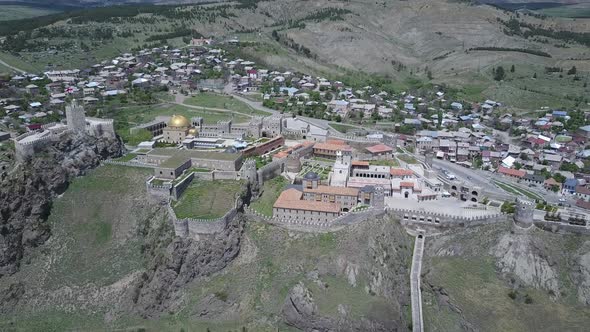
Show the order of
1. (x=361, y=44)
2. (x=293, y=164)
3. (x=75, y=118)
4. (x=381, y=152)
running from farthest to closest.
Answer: (x=361, y=44) → (x=381, y=152) → (x=293, y=164) → (x=75, y=118)

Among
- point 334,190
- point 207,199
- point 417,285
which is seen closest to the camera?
point 417,285

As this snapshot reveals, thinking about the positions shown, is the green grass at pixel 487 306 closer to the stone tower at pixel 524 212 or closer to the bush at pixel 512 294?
the bush at pixel 512 294

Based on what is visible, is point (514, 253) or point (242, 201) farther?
point (242, 201)

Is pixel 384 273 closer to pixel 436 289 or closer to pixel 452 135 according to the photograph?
pixel 436 289

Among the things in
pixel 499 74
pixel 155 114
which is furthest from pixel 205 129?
pixel 499 74

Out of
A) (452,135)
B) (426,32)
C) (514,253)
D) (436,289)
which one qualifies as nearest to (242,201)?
(436,289)

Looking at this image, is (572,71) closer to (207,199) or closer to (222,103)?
(222,103)
